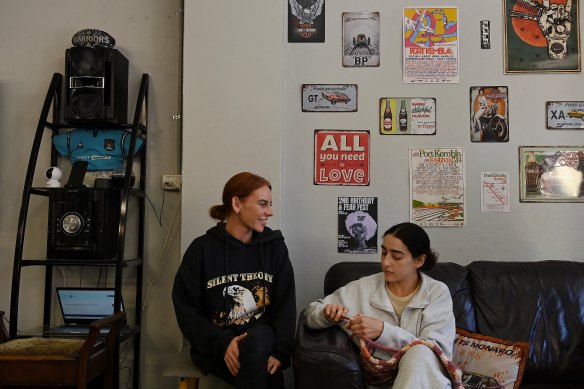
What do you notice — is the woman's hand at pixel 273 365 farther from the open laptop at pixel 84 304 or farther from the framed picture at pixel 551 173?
the framed picture at pixel 551 173

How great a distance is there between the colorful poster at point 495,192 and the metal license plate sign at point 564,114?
37 cm

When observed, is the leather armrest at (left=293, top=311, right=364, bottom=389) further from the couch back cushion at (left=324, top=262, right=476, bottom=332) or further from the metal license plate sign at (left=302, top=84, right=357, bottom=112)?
the metal license plate sign at (left=302, top=84, right=357, bottom=112)

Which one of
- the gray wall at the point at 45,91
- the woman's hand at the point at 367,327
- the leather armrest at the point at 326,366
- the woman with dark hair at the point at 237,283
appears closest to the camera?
the leather armrest at the point at 326,366

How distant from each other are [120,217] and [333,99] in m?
1.27

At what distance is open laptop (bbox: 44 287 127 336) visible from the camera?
8.37ft

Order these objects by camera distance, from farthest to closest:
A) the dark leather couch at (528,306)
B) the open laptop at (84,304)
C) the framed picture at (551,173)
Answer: the framed picture at (551,173) < the open laptop at (84,304) < the dark leather couch at (528,306)

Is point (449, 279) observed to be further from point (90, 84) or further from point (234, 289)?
point (90, 84)

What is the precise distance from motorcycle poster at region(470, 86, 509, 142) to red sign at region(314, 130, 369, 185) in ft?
1.93

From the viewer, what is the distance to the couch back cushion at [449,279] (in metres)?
2.23

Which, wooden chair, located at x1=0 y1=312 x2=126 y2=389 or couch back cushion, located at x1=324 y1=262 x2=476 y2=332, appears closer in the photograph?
wooden chair, located at x1=0 y1=312 x2=126 y2=389

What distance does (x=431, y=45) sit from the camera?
2.74 m

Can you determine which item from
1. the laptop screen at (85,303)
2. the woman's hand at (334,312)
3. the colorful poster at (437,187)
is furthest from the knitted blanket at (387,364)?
the laptop screen at (85,303)

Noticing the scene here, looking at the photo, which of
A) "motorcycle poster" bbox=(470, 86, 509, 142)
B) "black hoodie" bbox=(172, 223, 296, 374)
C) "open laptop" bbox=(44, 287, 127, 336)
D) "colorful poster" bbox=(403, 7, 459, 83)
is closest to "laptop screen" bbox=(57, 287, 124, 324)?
"open laptop" bbox=(44, 287, 127, 336)

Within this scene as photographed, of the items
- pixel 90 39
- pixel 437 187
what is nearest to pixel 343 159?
pixel 437 187
